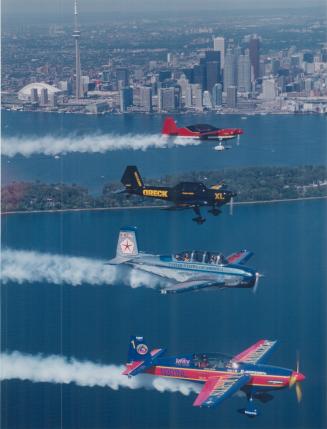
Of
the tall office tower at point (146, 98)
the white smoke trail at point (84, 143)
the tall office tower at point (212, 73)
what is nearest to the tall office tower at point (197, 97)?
the tall office tower at point (212, 73)

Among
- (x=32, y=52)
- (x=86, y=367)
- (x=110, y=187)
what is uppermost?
(x=32, y=52)

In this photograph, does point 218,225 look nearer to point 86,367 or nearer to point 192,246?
point 192,246

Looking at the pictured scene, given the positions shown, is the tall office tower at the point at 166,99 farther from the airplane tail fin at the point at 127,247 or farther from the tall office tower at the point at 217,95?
the airplane tail fin at the point at 127,247

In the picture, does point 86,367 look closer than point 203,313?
Yes

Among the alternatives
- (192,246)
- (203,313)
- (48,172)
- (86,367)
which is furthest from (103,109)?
(86,367)

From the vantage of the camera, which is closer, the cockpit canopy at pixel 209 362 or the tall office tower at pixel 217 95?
the cockpit canopy at pixel 209 362

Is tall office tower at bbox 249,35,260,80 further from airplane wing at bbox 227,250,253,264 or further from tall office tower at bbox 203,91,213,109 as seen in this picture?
A: airplane wing at bbox 227,250,253,264

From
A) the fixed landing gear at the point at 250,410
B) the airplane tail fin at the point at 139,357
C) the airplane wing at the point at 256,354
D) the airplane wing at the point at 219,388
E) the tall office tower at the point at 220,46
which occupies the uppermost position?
the tall office tower at the point at 220,46
